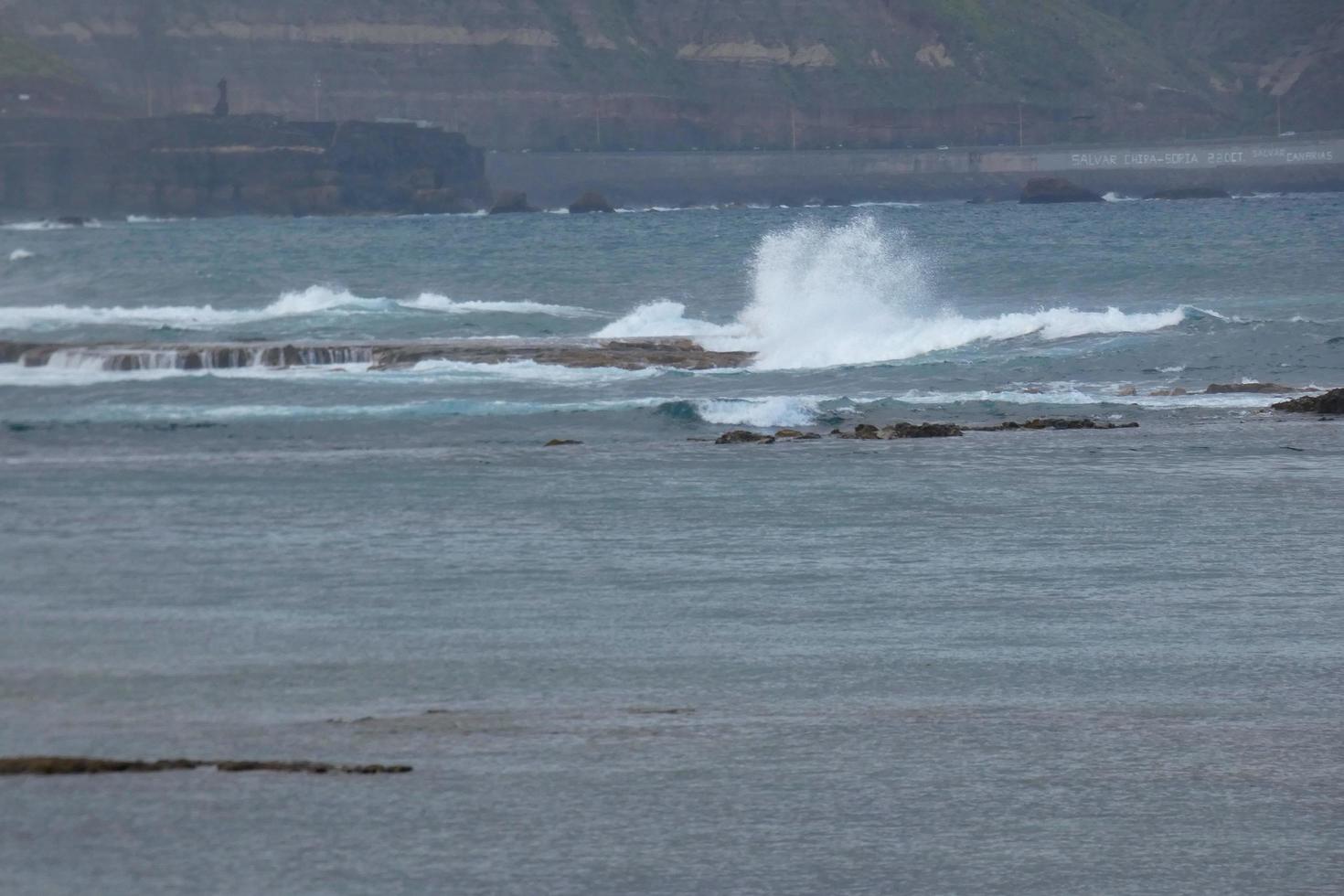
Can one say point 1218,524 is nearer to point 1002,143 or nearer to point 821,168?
point 821,168

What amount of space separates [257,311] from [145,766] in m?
34.3

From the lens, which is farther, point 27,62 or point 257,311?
point 27,62

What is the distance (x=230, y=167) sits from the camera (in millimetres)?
96312

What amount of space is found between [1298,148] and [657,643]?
11088 centimetres

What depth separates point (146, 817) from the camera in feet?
24.1

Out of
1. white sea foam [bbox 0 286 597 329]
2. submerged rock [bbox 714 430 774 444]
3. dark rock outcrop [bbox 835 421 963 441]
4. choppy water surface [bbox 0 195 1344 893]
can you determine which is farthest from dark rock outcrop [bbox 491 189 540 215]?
submerged rock [bbox 714 430 774 444]

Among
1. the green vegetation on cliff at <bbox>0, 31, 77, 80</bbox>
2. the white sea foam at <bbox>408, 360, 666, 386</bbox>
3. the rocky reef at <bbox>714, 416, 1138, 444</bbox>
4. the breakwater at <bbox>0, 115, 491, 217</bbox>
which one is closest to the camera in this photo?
the rocky reef at <bbox>714, 416, 1138, 444</bbox>

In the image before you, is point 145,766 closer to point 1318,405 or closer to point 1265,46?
point 1318,405

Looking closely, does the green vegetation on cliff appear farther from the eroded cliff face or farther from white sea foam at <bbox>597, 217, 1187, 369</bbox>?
white sea foam at <bbox>597, 217, 1187, 369</bbox>

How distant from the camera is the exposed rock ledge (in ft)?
95.1

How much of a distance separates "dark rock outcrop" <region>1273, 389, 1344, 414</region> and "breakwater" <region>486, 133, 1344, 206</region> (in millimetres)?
90317

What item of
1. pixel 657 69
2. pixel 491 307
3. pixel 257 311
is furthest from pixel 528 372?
pixel 657 69

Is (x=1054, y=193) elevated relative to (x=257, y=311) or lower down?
elevated

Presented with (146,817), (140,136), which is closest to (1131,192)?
(140,136)
